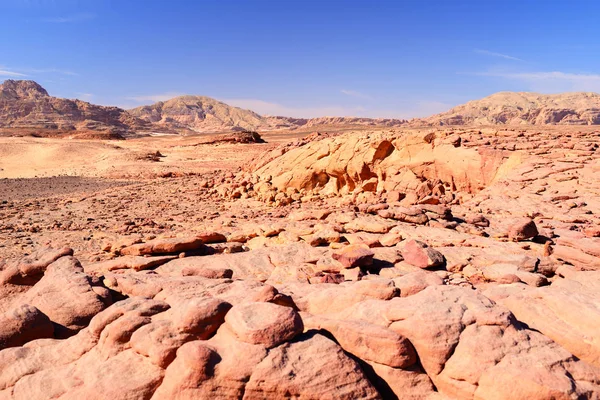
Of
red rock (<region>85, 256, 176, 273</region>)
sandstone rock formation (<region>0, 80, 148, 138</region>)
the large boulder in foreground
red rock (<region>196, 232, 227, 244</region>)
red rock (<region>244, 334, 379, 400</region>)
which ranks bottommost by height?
red rock (<region>85, 256, 176, 273</region>)

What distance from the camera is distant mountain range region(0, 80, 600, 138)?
68500 mm

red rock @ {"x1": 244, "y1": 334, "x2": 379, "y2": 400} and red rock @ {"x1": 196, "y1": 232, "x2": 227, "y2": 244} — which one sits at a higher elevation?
red rock @ {"x1": 244, "y1": 334, "x2": 379, "y2": 400}

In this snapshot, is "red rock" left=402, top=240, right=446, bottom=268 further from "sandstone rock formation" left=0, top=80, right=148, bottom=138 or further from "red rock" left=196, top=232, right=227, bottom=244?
"sandstone rock formation" left=0, top=80, right=148, bottom=138

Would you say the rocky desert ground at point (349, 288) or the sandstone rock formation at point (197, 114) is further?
the sandstone rock formation at point (197, 114)

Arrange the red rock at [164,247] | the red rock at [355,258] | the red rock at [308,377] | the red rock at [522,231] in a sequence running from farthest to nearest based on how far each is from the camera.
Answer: the red rock at [164,247] → the red rock at [522,231] → the red rock at [355,258] → the red rock at [308,377]

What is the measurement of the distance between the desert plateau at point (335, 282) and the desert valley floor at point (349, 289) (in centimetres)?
2

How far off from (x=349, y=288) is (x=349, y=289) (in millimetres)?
28

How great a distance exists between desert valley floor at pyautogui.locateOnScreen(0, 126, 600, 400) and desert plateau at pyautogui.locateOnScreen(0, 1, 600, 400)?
23 millimetres

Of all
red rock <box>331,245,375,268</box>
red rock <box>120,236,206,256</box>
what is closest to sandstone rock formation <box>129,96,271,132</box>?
red rock <box>120,236,206,256</box>

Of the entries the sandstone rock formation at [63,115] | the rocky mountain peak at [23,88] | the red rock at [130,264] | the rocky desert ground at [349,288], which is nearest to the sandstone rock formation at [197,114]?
the rocky mountain peak at [23,88]

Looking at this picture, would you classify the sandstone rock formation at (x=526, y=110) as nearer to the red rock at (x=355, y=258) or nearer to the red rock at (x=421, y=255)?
the red rock at (x=421, y=255)

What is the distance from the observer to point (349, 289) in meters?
4.98

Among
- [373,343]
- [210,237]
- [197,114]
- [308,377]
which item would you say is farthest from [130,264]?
[197,114]

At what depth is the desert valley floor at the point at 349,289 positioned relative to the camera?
12.2ft
